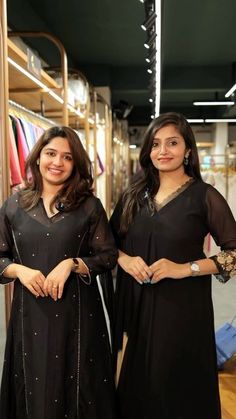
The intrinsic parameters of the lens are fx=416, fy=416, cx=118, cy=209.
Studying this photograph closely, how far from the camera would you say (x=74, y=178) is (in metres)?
1.68

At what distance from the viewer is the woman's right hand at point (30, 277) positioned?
1511mm

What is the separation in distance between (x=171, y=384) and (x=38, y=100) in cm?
278

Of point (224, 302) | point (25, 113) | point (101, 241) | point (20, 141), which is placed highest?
point (25, 113)

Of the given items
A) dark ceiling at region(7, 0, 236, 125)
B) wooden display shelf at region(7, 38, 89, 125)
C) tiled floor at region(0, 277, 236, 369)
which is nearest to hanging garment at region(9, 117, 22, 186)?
wooden display shelf at region(7, 38, 89, 125)

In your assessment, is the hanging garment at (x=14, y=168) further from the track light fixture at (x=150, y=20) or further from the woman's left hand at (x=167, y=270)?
the track light fixture at (x=150, y=20)

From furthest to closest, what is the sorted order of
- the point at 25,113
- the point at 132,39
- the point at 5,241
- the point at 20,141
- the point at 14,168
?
the point at 132,39 < the point at 25,113 < the point at 20,141 < the point at 14,168 < the point at 5,241

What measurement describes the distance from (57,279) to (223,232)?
27.7 inches

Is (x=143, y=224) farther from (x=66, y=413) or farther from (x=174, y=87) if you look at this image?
(x=174, y=87)

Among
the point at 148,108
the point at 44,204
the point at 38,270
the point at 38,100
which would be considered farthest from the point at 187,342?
the point at 148,108

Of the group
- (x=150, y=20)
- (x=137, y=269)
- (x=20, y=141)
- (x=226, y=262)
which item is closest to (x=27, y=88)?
→ (x=20, y=141)

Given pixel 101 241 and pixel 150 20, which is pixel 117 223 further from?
pixel 150 20

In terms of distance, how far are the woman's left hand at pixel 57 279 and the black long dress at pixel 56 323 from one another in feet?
0.19

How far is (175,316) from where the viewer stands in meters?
1.73

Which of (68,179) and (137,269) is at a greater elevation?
(68,179)
